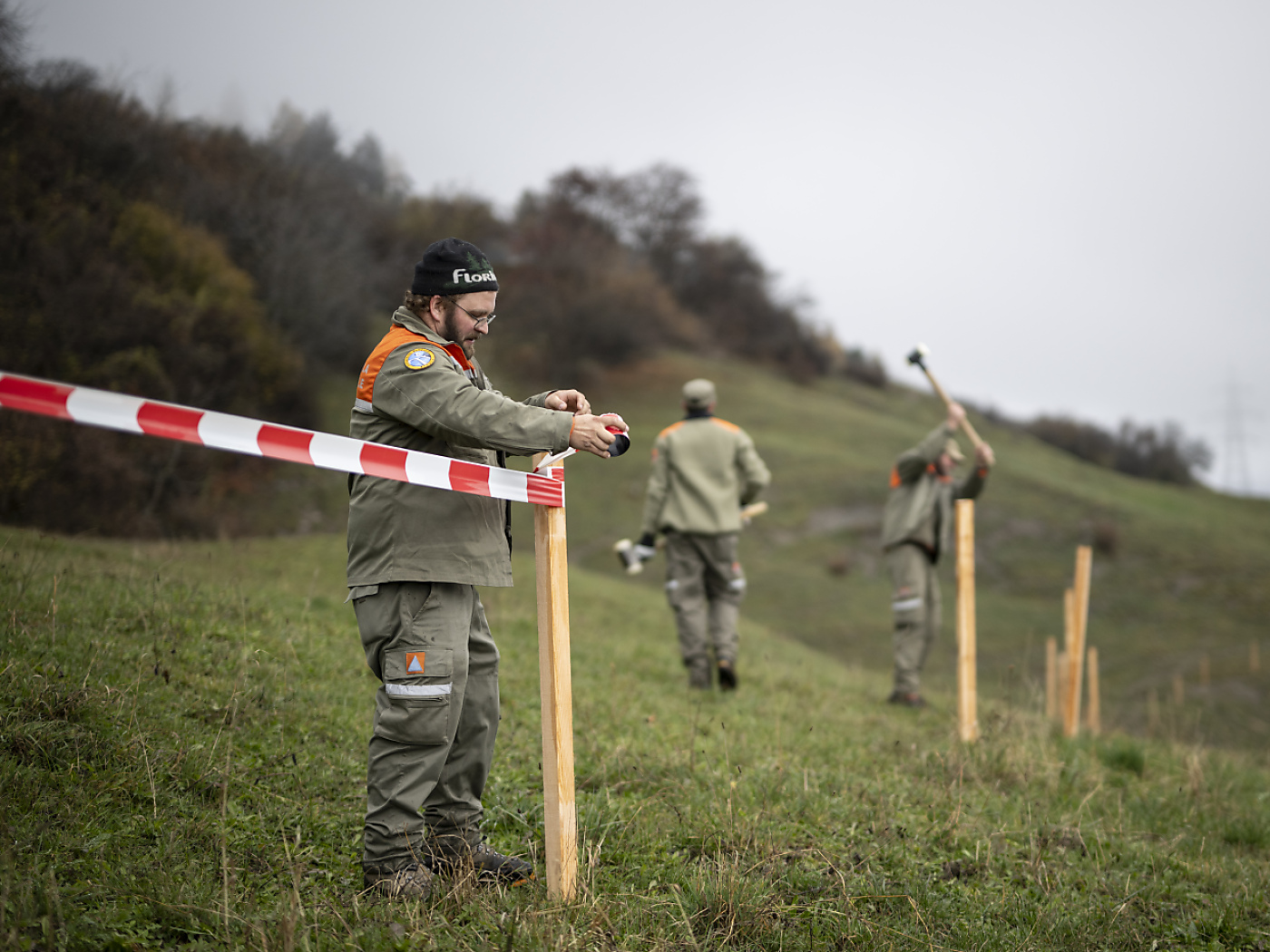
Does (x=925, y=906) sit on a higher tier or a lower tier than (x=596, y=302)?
lower

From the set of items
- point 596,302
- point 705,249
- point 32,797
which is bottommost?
point 32,797

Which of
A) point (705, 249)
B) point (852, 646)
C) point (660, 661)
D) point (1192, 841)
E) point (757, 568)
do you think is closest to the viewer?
point (1192, 841)

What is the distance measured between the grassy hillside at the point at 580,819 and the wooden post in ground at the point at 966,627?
25cm

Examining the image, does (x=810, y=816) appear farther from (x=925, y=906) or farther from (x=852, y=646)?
(x=852, y=646)

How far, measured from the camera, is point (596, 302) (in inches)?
1689

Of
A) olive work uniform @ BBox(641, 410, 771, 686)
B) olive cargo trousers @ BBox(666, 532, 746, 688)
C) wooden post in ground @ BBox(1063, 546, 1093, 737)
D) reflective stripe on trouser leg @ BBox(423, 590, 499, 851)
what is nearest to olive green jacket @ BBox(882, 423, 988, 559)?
wooden post in ground @ BBox(1063, 546, 1093, 737)

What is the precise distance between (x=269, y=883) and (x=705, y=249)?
63.3 m

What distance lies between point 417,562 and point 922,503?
6.11 m

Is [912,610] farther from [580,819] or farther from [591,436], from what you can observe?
[591,436]

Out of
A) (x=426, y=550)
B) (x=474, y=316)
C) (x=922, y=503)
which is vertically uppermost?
(x=474, y=316)

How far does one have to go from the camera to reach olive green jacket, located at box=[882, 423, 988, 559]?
785 cm

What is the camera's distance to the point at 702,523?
7188 millimetres

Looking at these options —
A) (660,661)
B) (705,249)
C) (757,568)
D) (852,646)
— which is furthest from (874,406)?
(660,661)

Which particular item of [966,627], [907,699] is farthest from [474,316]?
[907,699]
